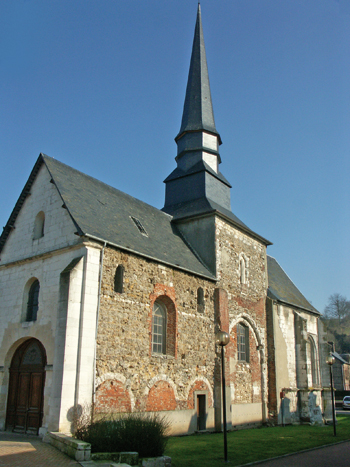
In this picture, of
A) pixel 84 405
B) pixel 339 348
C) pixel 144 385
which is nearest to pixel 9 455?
pixel 84 405

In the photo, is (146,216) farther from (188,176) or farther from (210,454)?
(210,454)

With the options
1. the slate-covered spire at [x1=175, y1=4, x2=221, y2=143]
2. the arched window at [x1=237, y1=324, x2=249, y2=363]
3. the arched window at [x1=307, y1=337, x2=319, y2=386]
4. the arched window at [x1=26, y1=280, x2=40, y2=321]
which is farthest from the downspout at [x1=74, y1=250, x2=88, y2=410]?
the arched window at [x1=307, y1=337, x2=319, y2=386]

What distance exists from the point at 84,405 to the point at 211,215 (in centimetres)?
1088

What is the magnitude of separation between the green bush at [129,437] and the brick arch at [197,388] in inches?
258

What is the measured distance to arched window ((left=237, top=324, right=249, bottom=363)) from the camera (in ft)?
63.4

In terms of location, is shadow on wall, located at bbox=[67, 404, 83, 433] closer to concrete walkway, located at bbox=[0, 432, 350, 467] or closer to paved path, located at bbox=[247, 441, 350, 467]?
concrete walkway, located at bbox=[0, 432, 350, 467]

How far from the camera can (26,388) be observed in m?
13.2

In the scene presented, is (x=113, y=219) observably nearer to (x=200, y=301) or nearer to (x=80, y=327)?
(x=80, y=327)

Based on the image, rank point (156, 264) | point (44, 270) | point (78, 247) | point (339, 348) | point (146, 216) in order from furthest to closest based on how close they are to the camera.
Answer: point (339, 348) → point (146, 216) → point (156, 264) → point (44, 270) → point (78, 247)

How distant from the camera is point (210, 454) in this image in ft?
34.0

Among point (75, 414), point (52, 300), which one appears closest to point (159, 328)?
point (52, 300)

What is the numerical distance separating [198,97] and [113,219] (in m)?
12.8

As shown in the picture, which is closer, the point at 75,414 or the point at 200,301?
the point at 75,414

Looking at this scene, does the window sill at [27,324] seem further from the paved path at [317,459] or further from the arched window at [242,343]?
the arched window at [242,343]
